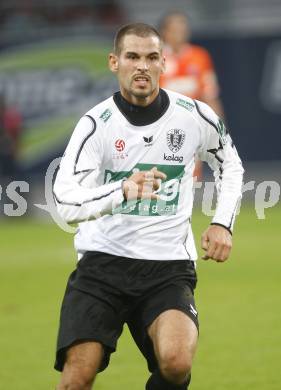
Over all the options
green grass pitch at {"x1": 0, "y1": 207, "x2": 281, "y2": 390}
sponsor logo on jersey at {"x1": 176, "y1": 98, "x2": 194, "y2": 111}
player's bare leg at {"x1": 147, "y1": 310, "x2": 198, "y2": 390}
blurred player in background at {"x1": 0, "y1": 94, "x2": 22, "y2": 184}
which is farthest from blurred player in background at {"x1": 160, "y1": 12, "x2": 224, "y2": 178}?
player's bare leg at {"x1": 147, "y1": 310, "x2": 198, "y2": 390}

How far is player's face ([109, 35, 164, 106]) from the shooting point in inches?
243

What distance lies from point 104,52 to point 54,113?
1.26m

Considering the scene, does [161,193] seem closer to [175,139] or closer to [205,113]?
[175,139]

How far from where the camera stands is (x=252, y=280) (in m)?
12.1

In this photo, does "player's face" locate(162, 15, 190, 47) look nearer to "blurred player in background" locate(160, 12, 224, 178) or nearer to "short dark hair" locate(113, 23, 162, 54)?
"blurred player in background" locate(160, 12, 224, 178)

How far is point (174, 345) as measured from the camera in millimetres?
5766

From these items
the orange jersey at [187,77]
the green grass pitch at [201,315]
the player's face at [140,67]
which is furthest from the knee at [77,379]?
the orange jersey at [187,77]

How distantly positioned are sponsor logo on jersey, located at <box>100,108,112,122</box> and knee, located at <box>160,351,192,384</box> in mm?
1273

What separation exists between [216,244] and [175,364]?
0.65 m

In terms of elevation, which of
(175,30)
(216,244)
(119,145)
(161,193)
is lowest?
(216,244)

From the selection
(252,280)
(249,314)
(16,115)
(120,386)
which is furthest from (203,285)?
(16,115)

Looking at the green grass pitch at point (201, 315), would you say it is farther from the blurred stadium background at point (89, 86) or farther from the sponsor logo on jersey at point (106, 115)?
the sponsor logo on jersey at point (106, 115)

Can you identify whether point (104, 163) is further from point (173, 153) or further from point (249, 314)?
point (249, 314)

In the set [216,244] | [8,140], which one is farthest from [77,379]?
[8,140]
